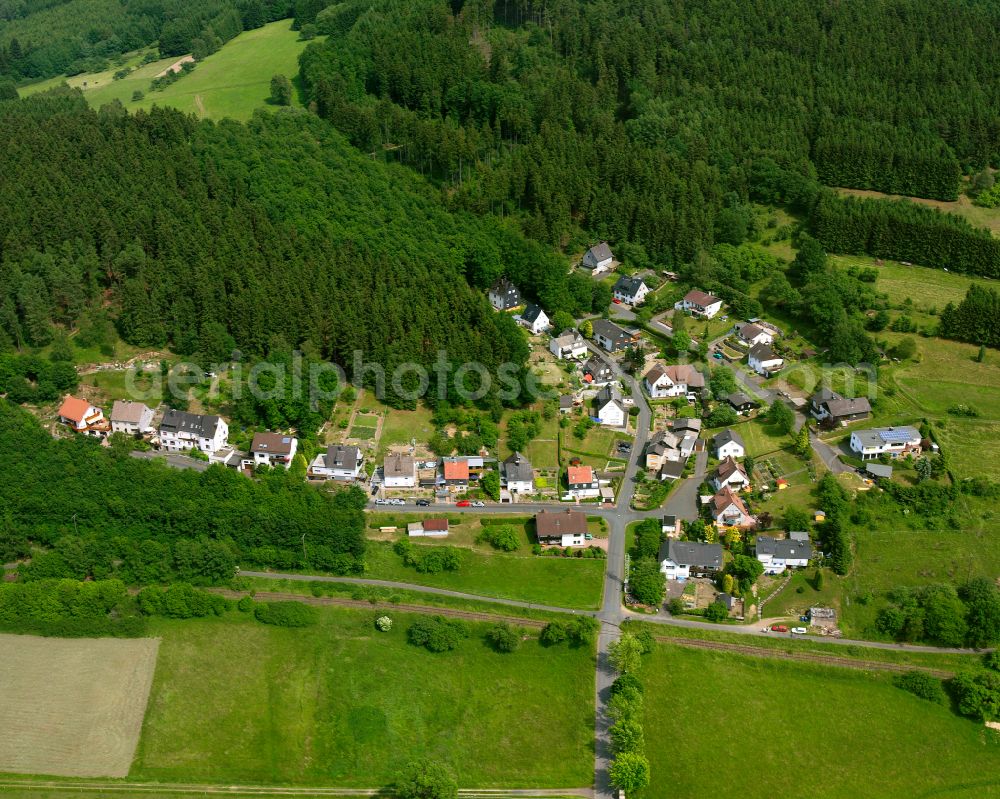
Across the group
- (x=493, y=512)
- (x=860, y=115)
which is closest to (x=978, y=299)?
(x=860, y=115)

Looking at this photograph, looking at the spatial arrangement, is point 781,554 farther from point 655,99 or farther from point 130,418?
point 655,99

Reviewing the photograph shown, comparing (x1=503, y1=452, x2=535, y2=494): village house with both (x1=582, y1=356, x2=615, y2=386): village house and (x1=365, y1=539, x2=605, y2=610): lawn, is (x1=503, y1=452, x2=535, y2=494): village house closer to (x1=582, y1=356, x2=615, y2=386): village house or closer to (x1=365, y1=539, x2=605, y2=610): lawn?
(x1=365, y1=539, x2=605, y2=610): lawn

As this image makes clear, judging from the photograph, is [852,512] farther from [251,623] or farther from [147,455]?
[147,455]

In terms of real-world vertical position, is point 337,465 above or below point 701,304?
above

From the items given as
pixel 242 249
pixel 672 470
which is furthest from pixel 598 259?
pixel 242 249

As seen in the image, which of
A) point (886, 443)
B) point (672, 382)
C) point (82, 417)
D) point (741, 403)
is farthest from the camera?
point (672, 382)

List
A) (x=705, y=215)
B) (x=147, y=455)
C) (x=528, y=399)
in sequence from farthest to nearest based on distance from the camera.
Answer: (x=705, y=215), (x=528, y=399), (x=147, y=455)

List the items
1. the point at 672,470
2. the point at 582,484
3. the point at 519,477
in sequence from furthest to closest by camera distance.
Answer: the point at 672,470 → the point at 519,477 → the point at 582,484
